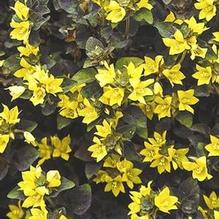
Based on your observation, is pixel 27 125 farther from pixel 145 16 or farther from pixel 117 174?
pixel 145 16

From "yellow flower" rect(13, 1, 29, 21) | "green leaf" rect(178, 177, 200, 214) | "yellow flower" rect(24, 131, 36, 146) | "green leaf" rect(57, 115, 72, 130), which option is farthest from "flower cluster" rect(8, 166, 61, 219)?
"yellow flower" rect(13, 1, 29, 21)

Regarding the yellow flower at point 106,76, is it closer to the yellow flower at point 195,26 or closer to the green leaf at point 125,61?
the green leaf at point 125,61

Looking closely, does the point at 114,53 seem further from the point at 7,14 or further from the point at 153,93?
the point at 7,14

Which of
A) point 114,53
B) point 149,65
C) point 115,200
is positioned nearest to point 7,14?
point 114,53

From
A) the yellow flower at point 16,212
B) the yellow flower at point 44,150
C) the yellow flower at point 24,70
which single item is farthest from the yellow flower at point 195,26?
the yellow flower at point 16,212

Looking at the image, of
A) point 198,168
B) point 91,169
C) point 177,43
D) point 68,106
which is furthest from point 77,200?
point 177,43

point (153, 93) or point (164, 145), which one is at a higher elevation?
point (153, 93)
